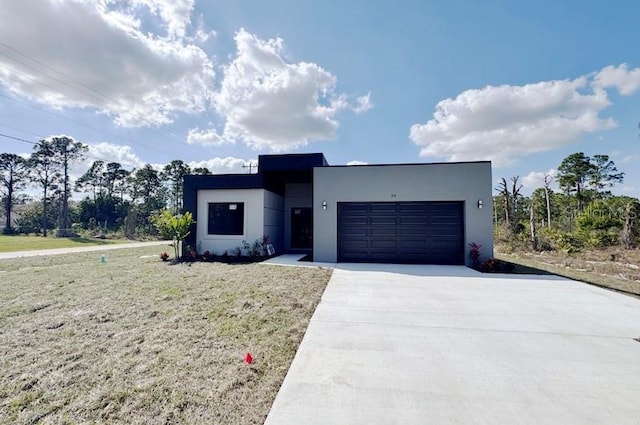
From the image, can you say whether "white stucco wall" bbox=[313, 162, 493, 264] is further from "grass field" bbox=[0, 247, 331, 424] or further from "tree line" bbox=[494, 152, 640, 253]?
"tree line" bbox=[494, 152, 640, 253]

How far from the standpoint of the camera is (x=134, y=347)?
3227 mm

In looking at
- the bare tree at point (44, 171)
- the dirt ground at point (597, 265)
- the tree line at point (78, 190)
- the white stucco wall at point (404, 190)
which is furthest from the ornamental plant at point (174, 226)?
the bare tree at point (44, 171)

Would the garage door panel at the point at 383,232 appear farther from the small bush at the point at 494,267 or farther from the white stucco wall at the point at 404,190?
the small bush at the point at 494,267

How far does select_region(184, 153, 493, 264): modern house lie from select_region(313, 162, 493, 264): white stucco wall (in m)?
0.03

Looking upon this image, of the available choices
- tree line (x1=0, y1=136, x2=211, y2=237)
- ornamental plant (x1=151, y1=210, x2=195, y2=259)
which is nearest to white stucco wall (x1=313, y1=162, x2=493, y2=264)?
ornamental plant (x1=151, y1=210, x2=195, y2=259)

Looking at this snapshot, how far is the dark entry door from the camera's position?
13.1m

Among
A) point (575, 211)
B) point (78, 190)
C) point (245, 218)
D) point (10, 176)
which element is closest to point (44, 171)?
point (78, 190)

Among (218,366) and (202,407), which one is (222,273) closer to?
(218,366)

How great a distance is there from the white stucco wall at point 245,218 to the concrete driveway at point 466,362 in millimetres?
6103

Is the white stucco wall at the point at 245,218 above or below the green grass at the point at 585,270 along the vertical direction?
above

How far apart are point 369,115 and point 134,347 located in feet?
39.2

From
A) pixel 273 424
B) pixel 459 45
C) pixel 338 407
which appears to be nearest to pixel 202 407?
pixel 273 424

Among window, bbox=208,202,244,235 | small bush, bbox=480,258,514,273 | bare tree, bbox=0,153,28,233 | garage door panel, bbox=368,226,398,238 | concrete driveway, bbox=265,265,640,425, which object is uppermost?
bare tree, bbox=0,153,28,233

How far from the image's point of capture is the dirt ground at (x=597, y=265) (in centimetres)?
710
